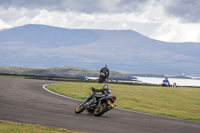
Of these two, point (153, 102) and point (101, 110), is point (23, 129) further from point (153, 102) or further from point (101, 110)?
point (153, 102)

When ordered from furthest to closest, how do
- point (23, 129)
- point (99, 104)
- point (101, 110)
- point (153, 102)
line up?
point (153, 102) → point (99, 104) → point (101, 110) → point (23, 129)

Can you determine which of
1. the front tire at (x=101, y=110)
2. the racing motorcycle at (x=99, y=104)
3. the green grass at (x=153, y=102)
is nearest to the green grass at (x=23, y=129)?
the front tire at (x=101, y=110)

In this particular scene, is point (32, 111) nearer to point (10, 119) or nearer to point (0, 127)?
point (10, 119)

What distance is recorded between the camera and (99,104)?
1655cm

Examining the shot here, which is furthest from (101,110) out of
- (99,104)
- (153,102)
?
(153,102)

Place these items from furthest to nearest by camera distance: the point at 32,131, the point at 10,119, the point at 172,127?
the point at 172,127, the point at 10,119, the point at 32,131

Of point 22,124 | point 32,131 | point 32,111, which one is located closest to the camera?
point 32,131

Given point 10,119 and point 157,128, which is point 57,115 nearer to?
point 10,119

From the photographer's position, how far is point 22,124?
1239cm

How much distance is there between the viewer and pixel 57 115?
15594 mm

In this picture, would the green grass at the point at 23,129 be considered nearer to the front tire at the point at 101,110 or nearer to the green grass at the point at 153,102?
the front tire at the point at 101,110

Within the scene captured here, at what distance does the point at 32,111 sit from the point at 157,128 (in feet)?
19.0

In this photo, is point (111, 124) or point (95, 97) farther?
point (95, 97)

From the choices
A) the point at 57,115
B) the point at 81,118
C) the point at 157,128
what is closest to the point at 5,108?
the point at 57,115
